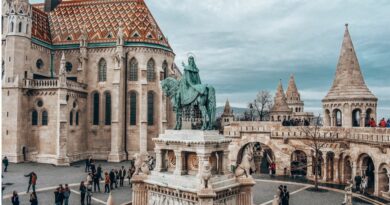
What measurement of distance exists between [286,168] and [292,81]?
29.5m

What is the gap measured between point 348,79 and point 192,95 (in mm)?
17330

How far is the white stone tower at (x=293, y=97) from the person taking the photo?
51.8 metres

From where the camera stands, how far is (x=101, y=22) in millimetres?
36156

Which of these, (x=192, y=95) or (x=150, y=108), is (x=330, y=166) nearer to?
(x=192, y=95)

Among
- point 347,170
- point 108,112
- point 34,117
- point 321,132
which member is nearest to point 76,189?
point 34,117

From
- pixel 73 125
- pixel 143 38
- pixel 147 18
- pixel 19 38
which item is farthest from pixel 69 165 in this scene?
pixel 147 18

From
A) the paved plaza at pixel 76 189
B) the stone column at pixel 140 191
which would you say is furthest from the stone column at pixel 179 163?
the paved plaza at pixel 76 189

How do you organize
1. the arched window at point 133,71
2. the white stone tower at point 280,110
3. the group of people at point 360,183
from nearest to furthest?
the group of people at point 360,183, the arched window at point 133,71, the white stone tower at point 280,110

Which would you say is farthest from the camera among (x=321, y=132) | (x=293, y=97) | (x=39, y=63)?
(x=293, y=97)

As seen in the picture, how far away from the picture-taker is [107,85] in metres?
33.5

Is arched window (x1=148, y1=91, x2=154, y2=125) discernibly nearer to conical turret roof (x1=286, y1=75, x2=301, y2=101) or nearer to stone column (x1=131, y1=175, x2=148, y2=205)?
stone column (x1=131, y1=175, x2=148, y2=205)

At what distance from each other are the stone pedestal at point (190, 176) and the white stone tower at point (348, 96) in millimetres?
15915

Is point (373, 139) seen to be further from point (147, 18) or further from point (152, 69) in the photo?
point (147, 18)

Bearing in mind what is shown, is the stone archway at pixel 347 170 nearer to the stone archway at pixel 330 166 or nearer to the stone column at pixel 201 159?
the stone archway at pixel 330 166
